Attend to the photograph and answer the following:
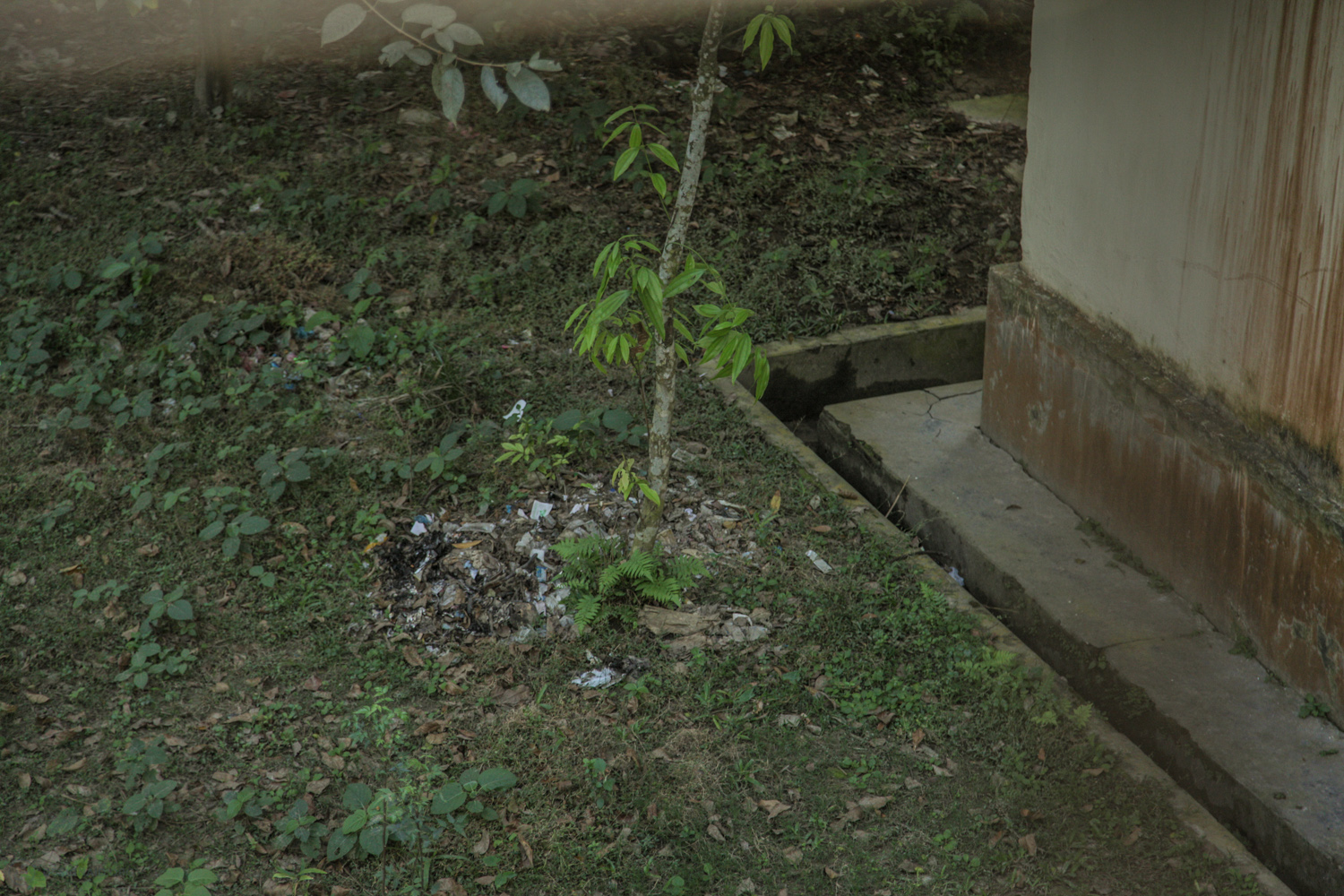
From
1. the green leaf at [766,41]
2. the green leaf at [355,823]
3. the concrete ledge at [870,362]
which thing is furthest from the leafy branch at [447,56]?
the concrete ledge at [870,362]

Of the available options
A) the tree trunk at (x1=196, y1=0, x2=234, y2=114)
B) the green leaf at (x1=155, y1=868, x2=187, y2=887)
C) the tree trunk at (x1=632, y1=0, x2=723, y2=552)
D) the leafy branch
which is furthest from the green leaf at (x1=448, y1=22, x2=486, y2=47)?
the tree trunk at (x1=196, y1=0, x2=234, y2=114)

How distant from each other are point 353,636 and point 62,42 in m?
6.98

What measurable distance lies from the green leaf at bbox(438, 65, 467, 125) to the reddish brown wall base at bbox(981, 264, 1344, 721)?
274 centimetres

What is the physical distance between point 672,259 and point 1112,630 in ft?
6.68

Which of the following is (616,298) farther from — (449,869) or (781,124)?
(781,124)

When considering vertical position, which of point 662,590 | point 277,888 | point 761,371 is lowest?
point 277,888

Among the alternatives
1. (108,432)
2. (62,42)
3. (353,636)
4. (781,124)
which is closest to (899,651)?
(353,636)

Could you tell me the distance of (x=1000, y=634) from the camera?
→ 3.97 m

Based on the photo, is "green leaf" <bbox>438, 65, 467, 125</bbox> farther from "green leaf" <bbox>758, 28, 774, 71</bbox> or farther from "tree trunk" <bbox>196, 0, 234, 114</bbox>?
"tree trunk" <bbox>196, 0, 234, 114</bbox>

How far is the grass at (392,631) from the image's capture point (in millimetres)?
3252

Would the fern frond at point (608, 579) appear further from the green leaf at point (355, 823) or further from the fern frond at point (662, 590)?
the green leaf at point (355, 823)

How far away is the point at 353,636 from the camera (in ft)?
13.4

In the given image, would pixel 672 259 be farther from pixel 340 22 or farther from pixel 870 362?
pixel 870 362

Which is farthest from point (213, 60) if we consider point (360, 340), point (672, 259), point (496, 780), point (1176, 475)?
point (1176, 475)
